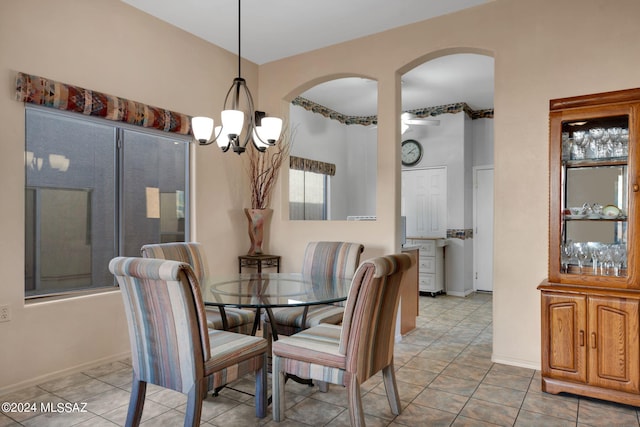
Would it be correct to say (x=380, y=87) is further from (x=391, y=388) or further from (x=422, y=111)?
(x=422, y=111)

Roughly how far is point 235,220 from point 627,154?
3.33 meters

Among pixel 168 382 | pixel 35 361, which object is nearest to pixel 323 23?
pixel 168 382

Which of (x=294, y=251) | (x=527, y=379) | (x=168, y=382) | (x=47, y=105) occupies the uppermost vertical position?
(x=47, y=105)

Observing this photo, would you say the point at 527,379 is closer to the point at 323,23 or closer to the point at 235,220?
the point at 235,220

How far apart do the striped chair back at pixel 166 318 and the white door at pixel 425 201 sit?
5181 millimetres

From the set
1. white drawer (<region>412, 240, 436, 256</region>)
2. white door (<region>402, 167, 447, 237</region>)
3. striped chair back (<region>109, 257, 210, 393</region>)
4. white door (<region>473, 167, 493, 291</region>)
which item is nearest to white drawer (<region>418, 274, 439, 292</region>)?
white drawer (<region>412, 240, 436, 256</region>)

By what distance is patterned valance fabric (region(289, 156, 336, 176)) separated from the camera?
588cm

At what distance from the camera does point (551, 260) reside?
279 cm

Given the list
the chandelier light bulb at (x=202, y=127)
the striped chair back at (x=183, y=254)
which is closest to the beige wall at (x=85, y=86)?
the striped chair back at (x=183, y=254)

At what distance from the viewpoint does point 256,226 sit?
4336mm

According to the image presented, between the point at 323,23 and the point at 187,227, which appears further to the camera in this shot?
the point at 187,227

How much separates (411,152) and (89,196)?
482 centimetres

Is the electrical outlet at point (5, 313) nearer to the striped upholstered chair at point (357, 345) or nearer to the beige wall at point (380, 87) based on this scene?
the beige wall at point (380, 87)

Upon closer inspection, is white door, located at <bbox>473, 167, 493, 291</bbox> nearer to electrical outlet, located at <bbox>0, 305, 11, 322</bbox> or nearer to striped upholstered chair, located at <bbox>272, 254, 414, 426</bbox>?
striped upholstered chair, located at <bbox>272, 254, 414, 426</bbox>
